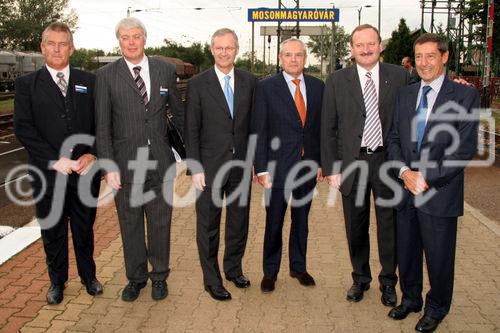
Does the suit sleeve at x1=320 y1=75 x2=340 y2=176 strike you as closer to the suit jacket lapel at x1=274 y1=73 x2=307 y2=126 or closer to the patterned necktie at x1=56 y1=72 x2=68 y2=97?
the suit jacket lapel at x1=274 y1=73 x2=307 y2=126

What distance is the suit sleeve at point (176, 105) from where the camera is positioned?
4.43 m

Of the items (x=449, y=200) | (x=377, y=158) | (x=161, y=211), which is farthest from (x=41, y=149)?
(x=449, y=200)

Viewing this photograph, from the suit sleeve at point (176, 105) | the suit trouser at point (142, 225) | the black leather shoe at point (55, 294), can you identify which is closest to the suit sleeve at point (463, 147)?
the suit sleeve at point (176, 105)

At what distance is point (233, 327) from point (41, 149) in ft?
6.69

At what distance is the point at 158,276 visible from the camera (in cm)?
456

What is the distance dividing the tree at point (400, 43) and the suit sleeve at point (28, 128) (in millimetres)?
54759

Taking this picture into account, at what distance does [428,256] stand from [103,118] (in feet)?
8.92

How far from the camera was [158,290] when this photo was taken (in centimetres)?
452

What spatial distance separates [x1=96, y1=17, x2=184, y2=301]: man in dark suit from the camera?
14.0 feet

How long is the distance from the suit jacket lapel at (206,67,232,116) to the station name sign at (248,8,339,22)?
984 inches

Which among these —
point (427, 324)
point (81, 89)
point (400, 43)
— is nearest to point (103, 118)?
point (81, 89)

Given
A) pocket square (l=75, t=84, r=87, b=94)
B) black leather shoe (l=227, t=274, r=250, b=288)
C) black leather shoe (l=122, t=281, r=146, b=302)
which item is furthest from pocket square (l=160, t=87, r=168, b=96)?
black leather shoe (l=227, t=274, r=250, b=288)

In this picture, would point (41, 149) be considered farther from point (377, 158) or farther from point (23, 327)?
point (377, 158)

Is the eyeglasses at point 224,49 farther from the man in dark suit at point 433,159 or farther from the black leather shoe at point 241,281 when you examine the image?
the black leather shoe at point 241,281
